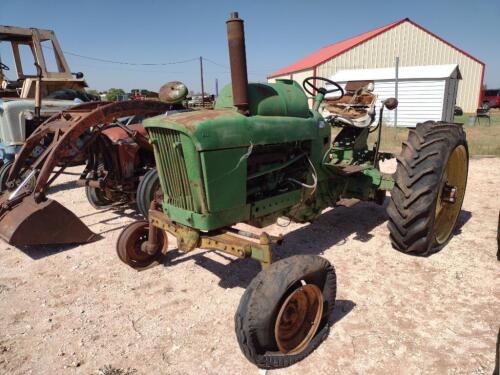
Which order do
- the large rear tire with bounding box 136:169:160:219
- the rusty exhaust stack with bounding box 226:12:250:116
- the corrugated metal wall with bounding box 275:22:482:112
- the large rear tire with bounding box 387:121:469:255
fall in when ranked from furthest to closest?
the corrugated metal wall with bounding box 275:22:482:112, the large rear tire with bounding box 136:169:160:219, the large rear tire with bounding box 387:121:469:255, the rusty exhaust stack with bounding box 226:12:250:116

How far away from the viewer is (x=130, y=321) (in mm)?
2973

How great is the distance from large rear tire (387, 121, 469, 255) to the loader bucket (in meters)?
3.45

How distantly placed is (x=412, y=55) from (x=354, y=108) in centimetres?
2289

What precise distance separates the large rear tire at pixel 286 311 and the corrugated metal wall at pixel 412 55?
22705 millimetres

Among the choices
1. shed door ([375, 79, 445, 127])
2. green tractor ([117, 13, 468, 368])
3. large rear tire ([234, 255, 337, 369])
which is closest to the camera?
large rear tire ([234, 255, 337, 369])

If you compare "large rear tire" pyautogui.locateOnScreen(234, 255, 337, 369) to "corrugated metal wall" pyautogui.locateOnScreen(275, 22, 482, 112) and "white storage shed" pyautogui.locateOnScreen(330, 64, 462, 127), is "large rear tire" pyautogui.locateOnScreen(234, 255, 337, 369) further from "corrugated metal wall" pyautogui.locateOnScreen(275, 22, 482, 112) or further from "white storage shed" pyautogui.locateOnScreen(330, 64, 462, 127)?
"corrugated metal wall" pyautogui.locateOnScreen(275, 22, 482, 112)

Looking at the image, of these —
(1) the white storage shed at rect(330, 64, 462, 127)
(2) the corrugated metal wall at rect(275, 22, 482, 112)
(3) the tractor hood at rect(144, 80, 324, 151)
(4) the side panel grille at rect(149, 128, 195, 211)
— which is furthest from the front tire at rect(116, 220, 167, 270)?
(2) the corrugated metal wall at rect(275, 22, 482, 112)

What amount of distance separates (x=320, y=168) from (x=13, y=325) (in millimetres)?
2881

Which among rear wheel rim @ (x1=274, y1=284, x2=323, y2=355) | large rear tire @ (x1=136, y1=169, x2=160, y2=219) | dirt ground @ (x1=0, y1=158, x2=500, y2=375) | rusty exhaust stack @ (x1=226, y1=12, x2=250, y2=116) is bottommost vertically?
dirt ground @ (x1=0, y1=158, x2=500, y2=375)

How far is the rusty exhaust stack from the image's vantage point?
2631mm

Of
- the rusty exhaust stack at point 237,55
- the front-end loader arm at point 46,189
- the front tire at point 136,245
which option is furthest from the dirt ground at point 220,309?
the rusty exhaust stack at point 237,55

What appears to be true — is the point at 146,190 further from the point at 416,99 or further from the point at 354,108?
the point at 416,99

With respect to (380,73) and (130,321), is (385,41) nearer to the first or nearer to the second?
(380,73)

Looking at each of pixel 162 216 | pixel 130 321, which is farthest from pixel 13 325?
pixel 162 216
